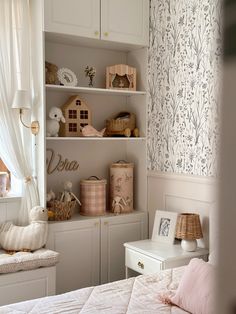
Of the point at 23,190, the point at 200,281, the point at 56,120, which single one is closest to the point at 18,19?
the point at 56,120

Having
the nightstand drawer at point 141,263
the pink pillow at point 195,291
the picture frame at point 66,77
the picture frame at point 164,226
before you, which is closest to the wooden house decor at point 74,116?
the picture frame at point 66,77

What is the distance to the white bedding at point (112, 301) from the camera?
1.88m

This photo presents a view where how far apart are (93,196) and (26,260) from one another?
2.75 feet

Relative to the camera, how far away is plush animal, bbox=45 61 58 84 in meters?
3.06

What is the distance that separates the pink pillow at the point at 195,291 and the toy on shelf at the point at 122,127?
60.3 inches

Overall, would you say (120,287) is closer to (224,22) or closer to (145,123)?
(145,123)

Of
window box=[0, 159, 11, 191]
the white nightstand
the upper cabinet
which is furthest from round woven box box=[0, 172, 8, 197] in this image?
the upper cabinet

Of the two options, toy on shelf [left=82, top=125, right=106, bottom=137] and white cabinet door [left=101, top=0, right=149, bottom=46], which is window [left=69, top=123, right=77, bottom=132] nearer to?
toy on shelf [left=82, top=125, right=106, bottom=137]

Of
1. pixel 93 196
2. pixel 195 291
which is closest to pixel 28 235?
pixel 93 196

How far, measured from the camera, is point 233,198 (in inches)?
5.7

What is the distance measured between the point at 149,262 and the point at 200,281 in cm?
83

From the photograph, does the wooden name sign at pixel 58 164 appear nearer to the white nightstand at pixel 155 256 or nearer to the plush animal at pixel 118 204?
the plush animal at pixel 118 204

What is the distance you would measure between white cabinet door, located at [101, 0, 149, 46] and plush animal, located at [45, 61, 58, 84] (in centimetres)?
45

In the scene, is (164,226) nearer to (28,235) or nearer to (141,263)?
(141,263)
